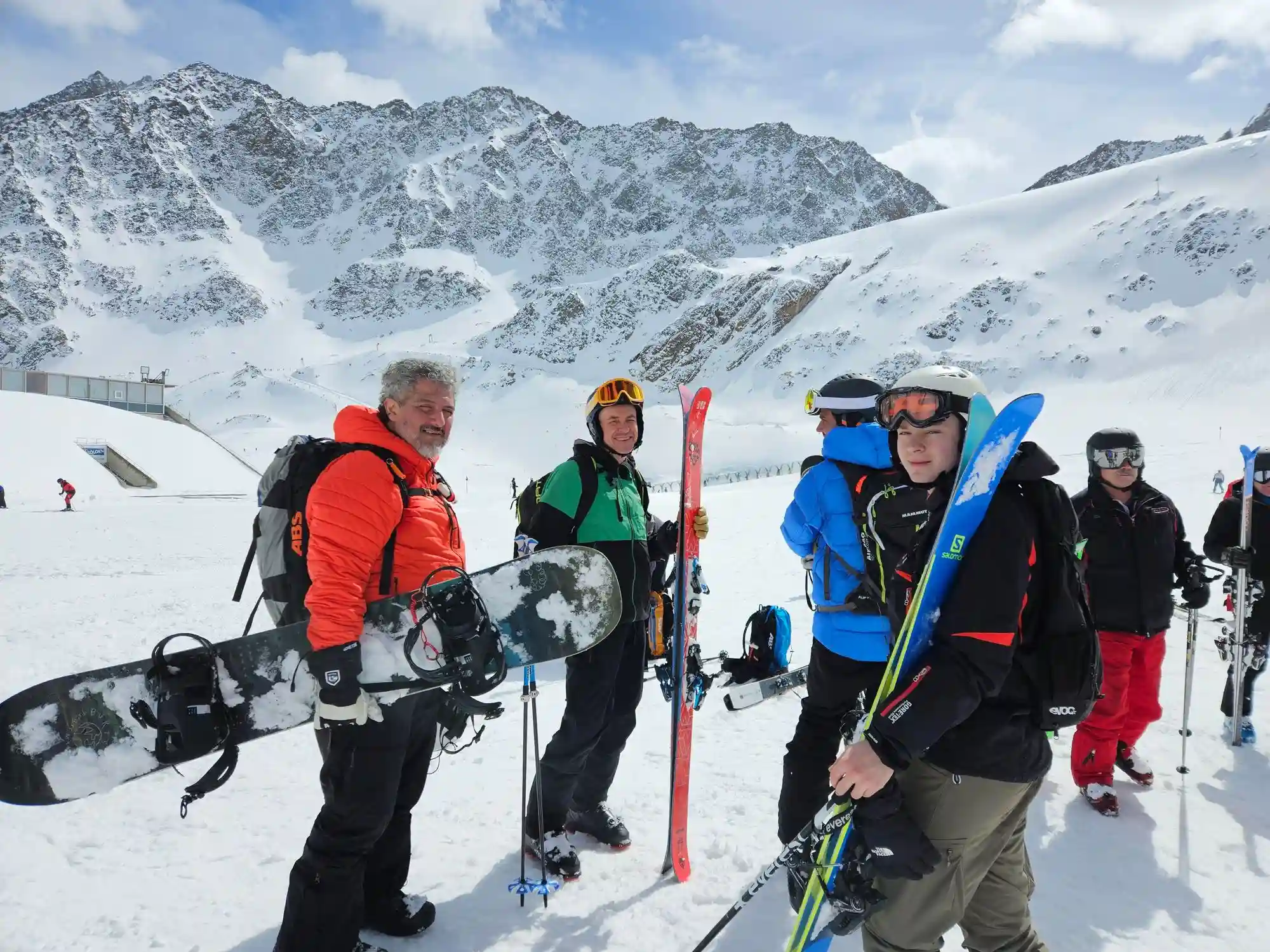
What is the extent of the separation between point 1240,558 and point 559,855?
14.3 feet

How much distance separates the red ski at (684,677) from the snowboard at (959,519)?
143 cm

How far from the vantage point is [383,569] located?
258cm

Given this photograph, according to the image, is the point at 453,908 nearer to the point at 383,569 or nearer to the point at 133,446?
the point at 383,569

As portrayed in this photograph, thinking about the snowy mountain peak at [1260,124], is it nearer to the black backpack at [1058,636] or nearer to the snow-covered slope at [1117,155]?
the snow-covered slope at [1117,155]

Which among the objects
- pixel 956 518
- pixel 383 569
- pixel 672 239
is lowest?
pixel 383 569

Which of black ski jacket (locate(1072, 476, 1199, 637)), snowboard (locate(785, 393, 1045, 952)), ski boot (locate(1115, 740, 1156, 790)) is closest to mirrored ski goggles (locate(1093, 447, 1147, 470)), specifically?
black ski jacket (locate(1072, 476, 1199, 637))

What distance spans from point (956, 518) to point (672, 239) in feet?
430

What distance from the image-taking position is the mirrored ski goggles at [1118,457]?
3.84m

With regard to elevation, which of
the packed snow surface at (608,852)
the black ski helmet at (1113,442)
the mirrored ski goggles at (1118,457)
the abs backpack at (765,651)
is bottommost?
the packed snow surface at (608,852)

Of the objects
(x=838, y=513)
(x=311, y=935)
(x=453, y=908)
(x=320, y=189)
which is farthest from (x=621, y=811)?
(x=320, y=189)

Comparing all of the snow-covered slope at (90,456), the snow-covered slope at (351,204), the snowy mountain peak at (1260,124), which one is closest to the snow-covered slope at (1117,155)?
the snowy mountain peak at (1260,124)

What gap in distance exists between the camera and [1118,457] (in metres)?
3.86

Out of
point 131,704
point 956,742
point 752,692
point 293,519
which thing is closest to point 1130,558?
point 752,692

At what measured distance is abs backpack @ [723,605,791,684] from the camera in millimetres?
3848
